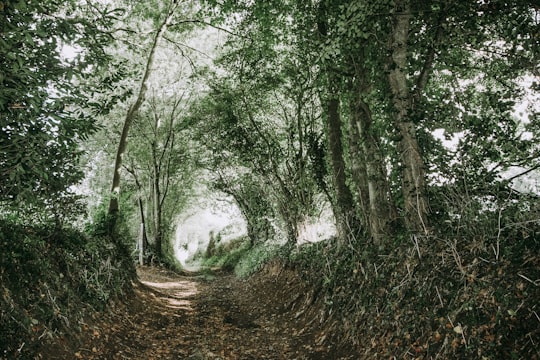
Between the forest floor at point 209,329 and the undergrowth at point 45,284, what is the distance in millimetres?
374

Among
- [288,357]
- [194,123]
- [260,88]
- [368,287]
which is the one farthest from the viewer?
[194,123]

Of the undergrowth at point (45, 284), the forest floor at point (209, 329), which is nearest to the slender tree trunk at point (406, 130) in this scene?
the forest floor at point (209, 329)

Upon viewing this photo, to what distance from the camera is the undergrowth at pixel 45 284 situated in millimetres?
4516

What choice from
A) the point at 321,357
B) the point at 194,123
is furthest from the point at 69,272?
the point at 194,123

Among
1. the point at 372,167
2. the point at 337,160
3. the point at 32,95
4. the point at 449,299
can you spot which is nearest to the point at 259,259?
the point at 337,160

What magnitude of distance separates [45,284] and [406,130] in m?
6.13

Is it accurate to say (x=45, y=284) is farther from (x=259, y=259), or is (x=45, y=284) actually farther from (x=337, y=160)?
(x=259, y=259)

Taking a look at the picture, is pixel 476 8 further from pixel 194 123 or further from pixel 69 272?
pixel 194 123

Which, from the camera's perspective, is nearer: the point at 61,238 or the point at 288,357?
the point at 288,357

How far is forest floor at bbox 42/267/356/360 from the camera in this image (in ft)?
20.9

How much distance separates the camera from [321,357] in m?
6.17

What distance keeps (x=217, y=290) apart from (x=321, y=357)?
9205 millimetres

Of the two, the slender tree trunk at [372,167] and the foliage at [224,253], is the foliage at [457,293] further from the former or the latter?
the foliage at [224,253]

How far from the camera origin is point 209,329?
8664mm
